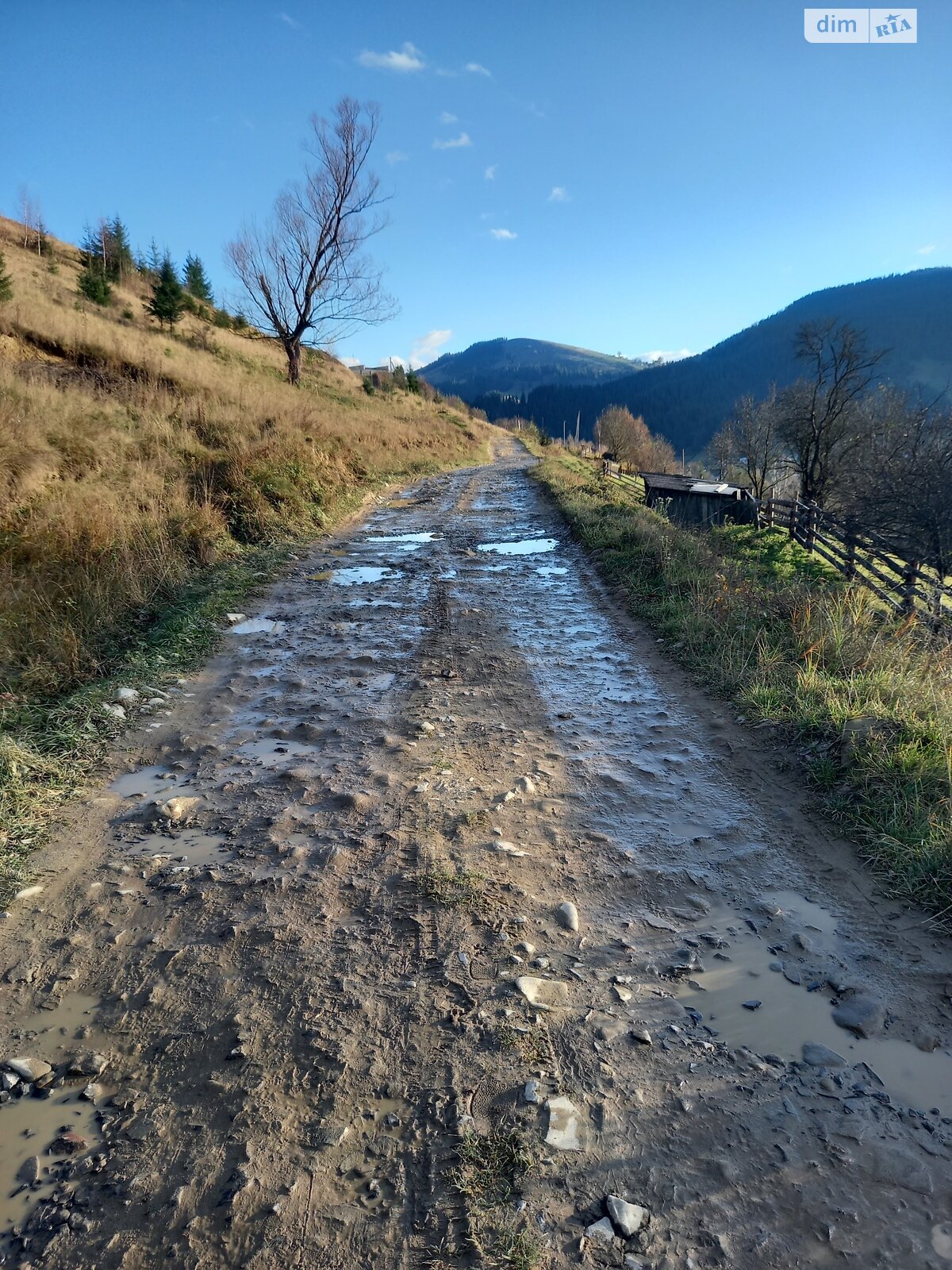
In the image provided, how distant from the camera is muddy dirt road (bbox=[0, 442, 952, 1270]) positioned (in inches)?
72.9

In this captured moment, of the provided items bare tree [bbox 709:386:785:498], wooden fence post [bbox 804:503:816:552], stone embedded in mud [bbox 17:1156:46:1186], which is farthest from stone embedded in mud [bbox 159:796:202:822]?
bare tree [bbox 709:386:785:498]

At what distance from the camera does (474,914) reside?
2961 mm

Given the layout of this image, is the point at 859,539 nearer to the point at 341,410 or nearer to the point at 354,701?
the point at 354,701

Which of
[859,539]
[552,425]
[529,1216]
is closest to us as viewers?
[529,1216]

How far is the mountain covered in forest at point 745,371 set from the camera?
143625 mm

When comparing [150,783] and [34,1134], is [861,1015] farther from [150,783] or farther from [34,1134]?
[150,783]

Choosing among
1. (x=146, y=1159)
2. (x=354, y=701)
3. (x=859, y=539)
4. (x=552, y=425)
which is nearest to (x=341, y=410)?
(x=859, y=539)

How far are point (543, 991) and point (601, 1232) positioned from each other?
0.82 metres

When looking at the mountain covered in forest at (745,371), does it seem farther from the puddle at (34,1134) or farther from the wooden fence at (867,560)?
the puddle at (34,1134)

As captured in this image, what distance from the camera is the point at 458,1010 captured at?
8.14ft

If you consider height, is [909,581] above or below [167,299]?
below

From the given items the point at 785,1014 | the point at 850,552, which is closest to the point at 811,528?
the point at 850,552

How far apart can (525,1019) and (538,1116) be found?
362 mm

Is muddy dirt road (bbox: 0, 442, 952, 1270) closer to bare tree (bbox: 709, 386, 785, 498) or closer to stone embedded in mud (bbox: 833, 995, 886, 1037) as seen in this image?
stone embedded in mud (bbox: 833, 995, 886, 1037)
